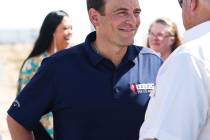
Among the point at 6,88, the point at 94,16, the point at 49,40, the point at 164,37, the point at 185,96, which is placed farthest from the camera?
the point at 6,88

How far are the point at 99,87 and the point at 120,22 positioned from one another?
0.32 meters

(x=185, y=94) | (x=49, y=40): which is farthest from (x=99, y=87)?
(x=49, y=40)

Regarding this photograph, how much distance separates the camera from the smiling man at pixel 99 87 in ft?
9.13


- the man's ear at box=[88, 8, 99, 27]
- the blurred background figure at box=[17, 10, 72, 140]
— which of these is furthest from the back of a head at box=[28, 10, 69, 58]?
the man's ear at box=[88, 8, 99, 27]

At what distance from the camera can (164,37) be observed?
5180mm

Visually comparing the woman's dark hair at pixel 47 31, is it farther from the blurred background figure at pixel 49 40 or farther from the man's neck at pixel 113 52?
the man's neck at pixel 113 52

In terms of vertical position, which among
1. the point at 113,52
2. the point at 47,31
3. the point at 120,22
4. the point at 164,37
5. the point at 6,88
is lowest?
the point at 6,88

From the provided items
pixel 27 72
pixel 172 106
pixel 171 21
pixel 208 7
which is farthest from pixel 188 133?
pixel 171 21

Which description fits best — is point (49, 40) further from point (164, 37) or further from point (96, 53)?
point (96, 53)

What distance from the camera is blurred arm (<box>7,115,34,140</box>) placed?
2938 millimetres

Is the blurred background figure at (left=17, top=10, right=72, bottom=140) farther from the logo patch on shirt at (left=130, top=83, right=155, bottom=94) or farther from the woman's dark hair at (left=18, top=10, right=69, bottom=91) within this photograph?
the logo patch on shirt at (left=130, top=83, right=155, bottom=94)

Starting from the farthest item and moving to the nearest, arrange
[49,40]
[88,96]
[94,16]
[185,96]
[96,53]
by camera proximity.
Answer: [49,40]
[94,16]
[96,53]
[88,96]
[185,96]

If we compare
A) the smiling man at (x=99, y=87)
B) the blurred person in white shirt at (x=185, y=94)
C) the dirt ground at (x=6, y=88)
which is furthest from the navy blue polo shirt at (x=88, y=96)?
the dirt ground at (x=6, y=88)

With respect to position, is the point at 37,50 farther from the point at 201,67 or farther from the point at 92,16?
the point at 201,67
